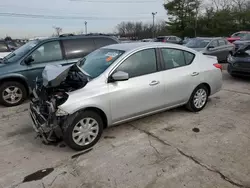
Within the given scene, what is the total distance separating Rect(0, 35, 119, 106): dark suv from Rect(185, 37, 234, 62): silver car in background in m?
6.63

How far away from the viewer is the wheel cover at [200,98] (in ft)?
15.1

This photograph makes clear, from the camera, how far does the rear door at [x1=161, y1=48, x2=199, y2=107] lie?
4.07m

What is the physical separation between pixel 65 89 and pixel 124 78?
3.11 ft

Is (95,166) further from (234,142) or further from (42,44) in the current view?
(42,44)

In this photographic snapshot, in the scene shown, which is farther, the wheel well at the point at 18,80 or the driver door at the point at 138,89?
the wheel well at the point at 18,80

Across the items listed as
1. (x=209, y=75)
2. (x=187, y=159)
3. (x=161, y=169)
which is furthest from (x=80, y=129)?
(x=209, y=75)

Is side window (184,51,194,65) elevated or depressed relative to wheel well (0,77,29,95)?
elevated

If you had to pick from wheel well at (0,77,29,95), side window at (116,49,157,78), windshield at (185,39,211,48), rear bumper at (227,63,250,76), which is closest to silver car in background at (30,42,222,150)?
side window at (116,49,157,78)

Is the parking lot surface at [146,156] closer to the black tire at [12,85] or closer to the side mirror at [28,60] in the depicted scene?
the black tire at [12,85]

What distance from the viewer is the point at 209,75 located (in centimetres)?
468

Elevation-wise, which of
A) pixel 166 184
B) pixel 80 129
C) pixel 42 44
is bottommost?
pixel 166 184

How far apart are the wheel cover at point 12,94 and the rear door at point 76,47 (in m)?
1.47

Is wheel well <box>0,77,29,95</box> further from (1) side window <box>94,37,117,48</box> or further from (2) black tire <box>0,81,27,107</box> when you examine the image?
(1) side window <box>94,37,117,48</box>

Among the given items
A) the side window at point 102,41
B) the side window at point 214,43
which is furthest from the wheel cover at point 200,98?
the side window at point 214,43
